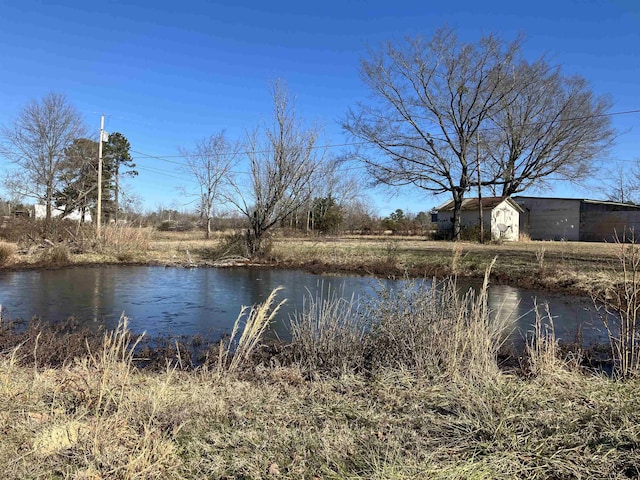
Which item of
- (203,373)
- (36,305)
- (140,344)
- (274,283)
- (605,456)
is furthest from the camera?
(274,283)

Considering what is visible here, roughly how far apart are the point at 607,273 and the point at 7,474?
14.3 metres

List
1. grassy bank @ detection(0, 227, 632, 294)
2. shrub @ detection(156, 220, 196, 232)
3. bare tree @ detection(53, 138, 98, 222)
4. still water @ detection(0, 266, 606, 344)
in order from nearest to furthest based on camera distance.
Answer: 1. still water @ detection(0, 266, 606, 344)
2. grassy bank @ detection(0, 227, 632, 294)
3. bare tree @ detection(53, 138, 98, 222)
4. shrub @ detection(156, 220, 196, 232)

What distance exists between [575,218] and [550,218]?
2078 mm

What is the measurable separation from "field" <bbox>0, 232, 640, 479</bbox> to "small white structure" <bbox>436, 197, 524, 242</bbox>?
29124 mm

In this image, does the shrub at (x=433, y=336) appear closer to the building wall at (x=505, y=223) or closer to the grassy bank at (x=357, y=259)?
the grassy bank at (x=357, y=259)

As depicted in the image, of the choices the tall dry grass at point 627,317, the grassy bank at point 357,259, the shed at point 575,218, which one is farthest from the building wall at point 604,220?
the tall dry grass at point 627,317

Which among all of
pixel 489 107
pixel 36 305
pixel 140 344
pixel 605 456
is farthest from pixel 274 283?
pixel 489 107

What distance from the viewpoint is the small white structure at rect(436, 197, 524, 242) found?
33.2 meters

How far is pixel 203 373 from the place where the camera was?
420 centimetres

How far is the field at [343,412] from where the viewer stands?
2.48 m

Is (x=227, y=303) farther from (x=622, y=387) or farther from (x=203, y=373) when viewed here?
(x=622, y=387)

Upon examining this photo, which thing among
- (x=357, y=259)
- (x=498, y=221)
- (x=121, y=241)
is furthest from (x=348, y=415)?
(x=498, y=221)

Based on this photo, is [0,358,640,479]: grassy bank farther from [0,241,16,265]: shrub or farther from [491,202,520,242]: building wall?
[491,202,520,242]: building wall

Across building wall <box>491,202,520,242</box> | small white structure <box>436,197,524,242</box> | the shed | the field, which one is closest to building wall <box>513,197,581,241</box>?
the shed
